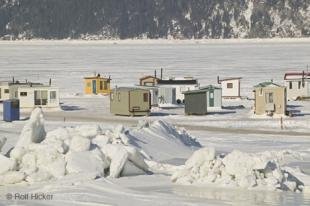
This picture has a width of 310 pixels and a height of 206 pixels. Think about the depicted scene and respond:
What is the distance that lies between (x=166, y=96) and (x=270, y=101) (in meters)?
11.2

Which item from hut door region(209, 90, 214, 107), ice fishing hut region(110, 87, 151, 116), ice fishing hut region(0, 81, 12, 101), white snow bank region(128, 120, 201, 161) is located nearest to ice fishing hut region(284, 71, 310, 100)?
hut door region(209, 90, 214, 107)

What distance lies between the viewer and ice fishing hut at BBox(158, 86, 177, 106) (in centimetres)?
6128

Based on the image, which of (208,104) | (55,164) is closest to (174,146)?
(55,164)

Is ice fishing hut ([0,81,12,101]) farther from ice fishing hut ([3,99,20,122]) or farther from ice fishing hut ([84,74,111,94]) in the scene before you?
ice fishing hut ([3,99,20,122])

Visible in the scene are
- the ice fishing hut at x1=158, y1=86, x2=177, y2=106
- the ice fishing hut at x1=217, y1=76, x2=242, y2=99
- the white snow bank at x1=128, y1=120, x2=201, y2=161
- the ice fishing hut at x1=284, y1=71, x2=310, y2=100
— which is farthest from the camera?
the ice fishing hut at x1=217, y1=76, x2=242, y2=99

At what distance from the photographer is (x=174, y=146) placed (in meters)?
31.3

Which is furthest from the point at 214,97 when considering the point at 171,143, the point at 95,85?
the point at 171,143

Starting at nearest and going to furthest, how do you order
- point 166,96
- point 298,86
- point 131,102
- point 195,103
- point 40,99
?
point 131,102 < point 195,103 < point 40,99 < point 166,96 < point 298,86

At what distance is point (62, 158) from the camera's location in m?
23.2

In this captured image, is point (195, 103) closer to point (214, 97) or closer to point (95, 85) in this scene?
point (214, 97)

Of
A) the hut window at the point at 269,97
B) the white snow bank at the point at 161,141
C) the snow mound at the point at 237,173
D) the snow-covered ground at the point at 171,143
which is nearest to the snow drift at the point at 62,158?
the snow-covered ground at the point at 171,143

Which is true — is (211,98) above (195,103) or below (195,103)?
above

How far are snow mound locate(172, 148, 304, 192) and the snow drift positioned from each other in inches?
65.0

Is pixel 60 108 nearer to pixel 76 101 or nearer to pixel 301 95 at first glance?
pixel 76 101
